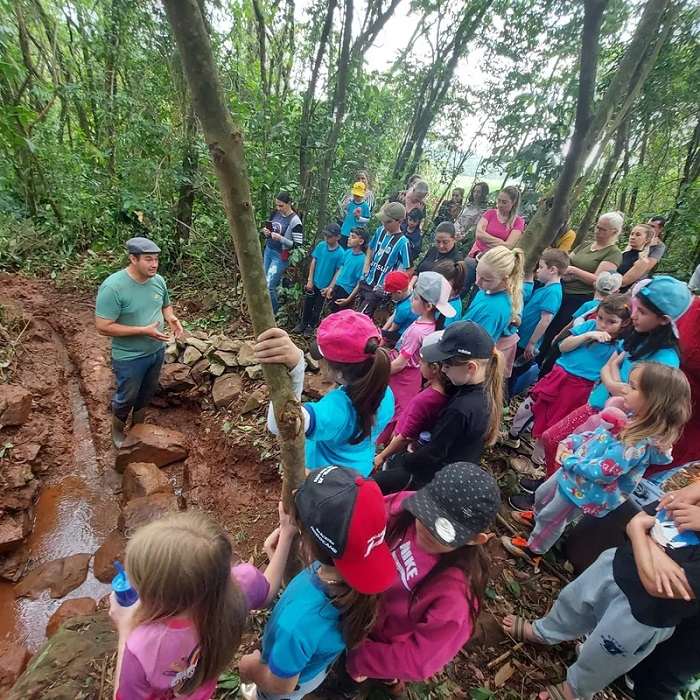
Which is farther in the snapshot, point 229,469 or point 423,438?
point 229,469

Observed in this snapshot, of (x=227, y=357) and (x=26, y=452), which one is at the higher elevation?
(x=227, y=357)

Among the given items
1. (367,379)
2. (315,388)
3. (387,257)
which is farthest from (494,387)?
(387,257)

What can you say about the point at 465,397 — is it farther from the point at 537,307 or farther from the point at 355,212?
the point at 355,212

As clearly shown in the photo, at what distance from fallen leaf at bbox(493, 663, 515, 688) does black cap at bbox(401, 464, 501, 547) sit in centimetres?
153

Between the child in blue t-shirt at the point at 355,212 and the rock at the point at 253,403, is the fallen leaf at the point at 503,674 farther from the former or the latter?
the child in blue t-shirt at the point at 355,212

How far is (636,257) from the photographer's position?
5461 millimetres

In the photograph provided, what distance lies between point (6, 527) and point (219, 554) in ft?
11.2

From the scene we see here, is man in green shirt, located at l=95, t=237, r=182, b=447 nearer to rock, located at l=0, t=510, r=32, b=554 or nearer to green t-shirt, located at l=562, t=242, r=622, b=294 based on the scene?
rock, located at l=0, t=510, r=32, b=554

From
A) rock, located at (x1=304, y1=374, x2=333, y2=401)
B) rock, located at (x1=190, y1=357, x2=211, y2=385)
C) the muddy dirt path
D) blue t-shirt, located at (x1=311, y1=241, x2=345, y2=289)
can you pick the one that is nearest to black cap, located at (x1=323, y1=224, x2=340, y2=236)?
blue t-shirt, located at (x1=311, y1=241, x2=345, y2=289)

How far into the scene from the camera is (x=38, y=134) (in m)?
7.34

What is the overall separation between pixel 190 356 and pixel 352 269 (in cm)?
258

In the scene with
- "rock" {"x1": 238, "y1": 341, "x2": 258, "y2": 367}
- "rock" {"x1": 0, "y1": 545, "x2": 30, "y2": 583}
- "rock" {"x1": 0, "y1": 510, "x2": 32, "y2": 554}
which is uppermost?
"rock" {"x1": 238, "y1": 341, "x2": 258, "y2": 367}

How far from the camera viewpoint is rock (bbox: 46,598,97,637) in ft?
9.78

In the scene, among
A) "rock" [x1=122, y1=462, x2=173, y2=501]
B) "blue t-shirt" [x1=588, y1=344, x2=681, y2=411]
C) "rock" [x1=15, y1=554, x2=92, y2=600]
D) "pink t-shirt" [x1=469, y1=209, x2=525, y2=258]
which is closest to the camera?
"blue t-shirt" [x1=588, y1=344, x2=681, y2=411]
